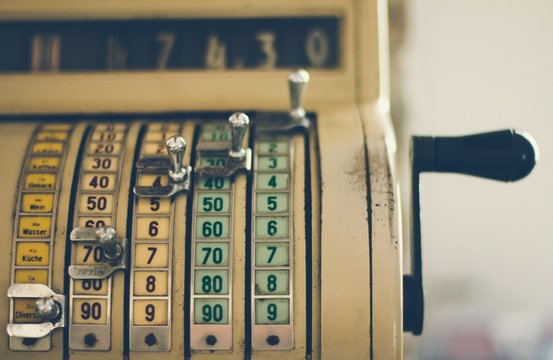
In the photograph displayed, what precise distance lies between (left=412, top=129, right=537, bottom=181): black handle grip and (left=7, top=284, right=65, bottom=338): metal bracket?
59 cm

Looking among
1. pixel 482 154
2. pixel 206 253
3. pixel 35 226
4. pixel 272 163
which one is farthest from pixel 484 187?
pixel 35 226

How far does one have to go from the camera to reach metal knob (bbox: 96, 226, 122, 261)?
3.11 feet

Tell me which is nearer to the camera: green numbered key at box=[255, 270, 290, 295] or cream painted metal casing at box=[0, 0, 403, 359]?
green numbered key at box=[255, 270, 290, 295]

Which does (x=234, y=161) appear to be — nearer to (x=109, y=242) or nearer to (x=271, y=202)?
(x=271, y=202)

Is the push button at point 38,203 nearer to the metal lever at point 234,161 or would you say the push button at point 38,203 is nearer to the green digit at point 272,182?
the metal lever at point 234,161

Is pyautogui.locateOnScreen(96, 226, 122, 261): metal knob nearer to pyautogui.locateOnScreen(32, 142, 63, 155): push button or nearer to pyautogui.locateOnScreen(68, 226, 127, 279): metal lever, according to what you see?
pyautogui.locateOnScreen(68, 226, 127, 279): metal lever

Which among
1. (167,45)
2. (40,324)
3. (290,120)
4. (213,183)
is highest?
(167,45)

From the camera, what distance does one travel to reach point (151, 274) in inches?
38.9

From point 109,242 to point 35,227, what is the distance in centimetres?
15

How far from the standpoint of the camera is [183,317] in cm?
97

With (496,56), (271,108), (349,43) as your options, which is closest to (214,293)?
(271,108)

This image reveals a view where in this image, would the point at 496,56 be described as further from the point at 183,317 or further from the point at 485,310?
the point at 183,317

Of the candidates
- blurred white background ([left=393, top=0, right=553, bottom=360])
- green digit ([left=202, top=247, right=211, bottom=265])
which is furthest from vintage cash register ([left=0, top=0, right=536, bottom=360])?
blurred white background ([left=393, top=0, right=553, bottom=360])

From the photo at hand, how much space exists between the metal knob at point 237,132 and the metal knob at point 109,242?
8.5 inches
